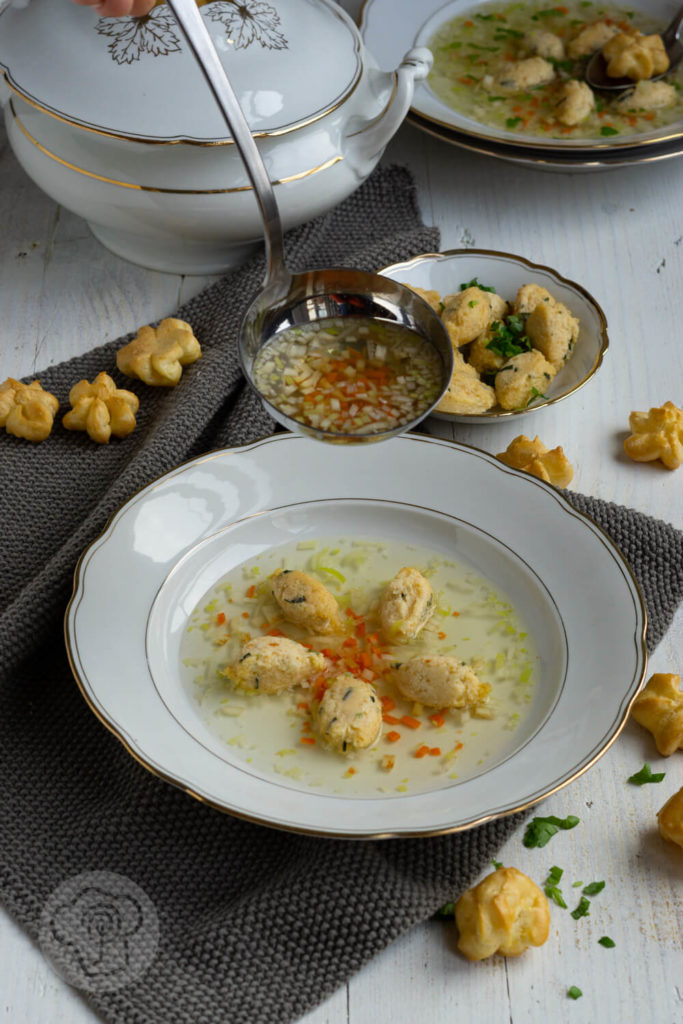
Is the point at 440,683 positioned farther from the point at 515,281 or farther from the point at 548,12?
the point at 548,12

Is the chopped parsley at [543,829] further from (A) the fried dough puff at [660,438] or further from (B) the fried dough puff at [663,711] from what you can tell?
(A) the fried dough puff at [660,438]

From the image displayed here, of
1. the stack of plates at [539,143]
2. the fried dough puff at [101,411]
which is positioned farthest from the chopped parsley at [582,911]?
the stack of plates at [539,143]

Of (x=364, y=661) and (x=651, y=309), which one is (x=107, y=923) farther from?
(x=651, y=309)

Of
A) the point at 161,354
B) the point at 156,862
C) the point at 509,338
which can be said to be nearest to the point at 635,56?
the point at 509,338

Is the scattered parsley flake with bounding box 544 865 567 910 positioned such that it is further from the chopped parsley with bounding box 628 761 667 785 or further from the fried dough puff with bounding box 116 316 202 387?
the fried dough puff with bounding box 116 316 202 387

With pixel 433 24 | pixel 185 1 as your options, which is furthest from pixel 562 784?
pixel 433 24

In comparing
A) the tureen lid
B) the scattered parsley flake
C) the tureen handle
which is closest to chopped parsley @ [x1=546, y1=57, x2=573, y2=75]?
the tureen handle
